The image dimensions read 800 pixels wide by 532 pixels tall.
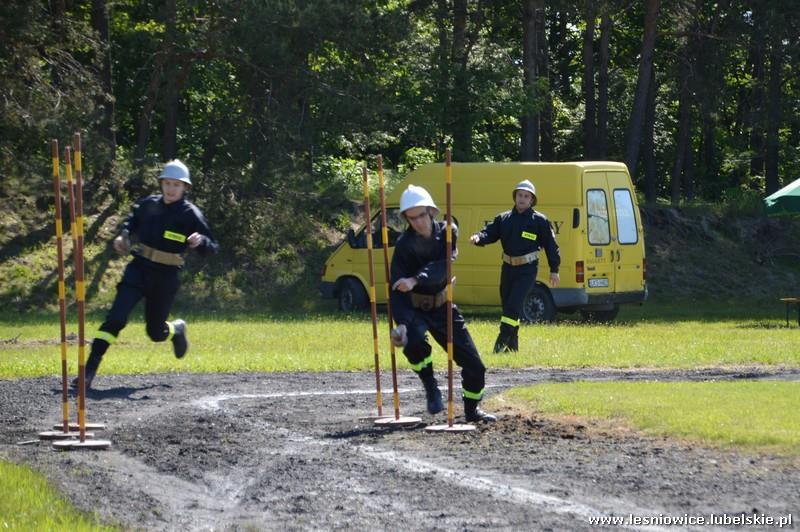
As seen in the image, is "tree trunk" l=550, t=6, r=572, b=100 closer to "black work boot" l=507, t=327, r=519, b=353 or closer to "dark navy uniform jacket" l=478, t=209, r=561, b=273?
"black work boot" l=507, t=327, r=519, b=353

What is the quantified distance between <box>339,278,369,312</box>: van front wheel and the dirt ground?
14663 mm

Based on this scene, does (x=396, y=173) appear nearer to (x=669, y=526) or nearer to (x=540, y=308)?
(x=540, y=308)

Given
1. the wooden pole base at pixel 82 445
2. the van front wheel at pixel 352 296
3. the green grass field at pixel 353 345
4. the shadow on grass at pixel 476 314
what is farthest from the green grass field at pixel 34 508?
the van front wheel at pixel 352 296

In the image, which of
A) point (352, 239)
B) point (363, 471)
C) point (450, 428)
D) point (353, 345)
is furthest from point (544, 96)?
point (363, 471)

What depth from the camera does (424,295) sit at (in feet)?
38.1

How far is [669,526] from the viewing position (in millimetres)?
7371

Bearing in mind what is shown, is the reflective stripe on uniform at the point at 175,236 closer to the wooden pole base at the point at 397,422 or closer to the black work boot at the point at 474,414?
the wooden pole base at the point at 397,422

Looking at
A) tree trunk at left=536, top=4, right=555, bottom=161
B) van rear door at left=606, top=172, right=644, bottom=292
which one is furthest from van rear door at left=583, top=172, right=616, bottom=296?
tree trunk at left=536, top=4, right=555, bottom=161

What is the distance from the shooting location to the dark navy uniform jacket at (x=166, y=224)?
13117 millimetres

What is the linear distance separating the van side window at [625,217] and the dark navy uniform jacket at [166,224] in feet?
43.9

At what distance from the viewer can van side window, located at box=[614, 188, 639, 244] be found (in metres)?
25.3

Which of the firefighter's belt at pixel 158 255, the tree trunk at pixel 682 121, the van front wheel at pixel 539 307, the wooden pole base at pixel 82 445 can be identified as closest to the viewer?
the wooden pole base at pixel 82 445

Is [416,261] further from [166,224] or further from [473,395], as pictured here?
[166,224]

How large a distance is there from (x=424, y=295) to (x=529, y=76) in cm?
2833
